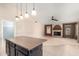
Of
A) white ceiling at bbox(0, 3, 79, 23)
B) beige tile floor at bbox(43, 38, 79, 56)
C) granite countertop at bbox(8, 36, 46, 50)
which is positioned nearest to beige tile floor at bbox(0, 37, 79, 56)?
beige tile floor at bbox(43, 38, 79, 56)

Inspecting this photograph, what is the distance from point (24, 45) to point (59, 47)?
26.3 inches

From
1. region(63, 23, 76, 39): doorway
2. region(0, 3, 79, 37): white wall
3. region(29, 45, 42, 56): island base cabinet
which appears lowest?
region(29, 45, 42, 56): island base cabinet

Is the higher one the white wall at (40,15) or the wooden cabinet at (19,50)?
the white wall at (40,15)

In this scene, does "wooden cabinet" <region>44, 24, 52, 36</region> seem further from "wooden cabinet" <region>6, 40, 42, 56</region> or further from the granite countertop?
"wooden cabinet" <region>6, 40, 42, 56</region>

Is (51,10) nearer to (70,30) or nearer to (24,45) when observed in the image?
(70,30)

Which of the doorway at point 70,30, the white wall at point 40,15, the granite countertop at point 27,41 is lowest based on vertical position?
the granite countertop at point 27,41

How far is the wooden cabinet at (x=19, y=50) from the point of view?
2.23m

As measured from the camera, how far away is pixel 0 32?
226cm

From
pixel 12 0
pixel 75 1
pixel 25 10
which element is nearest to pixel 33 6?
pixel 25 10

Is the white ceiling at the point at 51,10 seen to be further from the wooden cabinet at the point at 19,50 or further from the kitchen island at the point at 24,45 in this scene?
the wooden cabinet at the point at 19,50

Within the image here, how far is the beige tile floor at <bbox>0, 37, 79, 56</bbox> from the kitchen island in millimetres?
96

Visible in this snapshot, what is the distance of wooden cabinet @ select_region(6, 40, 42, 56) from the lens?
87.9 inches

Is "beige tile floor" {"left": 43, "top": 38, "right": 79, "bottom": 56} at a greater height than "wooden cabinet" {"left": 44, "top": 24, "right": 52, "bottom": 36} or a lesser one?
lesser

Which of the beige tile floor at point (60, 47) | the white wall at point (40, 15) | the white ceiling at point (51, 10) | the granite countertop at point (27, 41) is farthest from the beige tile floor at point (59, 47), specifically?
the white ceiling at point (51, 10)
